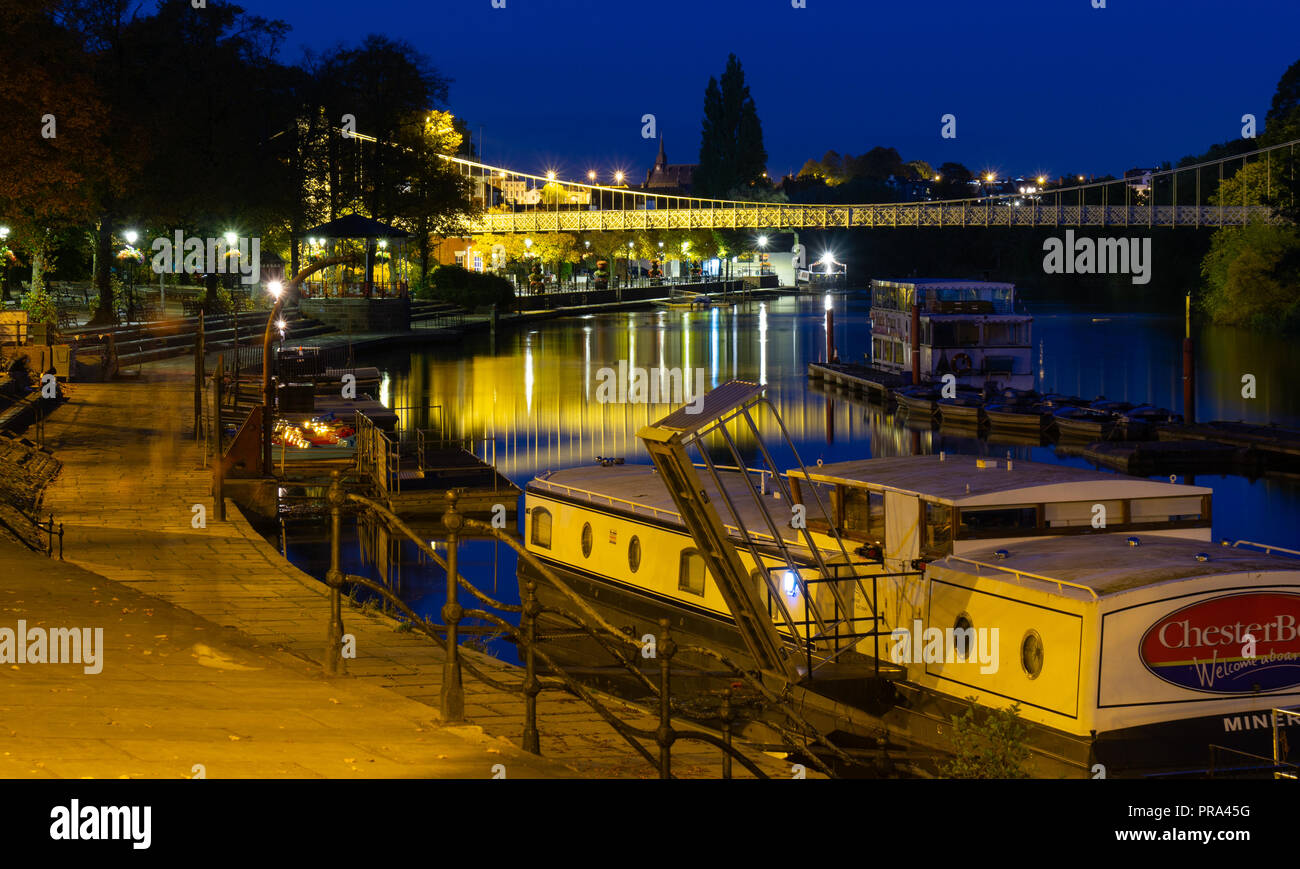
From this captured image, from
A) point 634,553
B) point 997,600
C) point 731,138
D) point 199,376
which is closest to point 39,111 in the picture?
point 199,376

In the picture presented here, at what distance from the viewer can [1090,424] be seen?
1988 inches

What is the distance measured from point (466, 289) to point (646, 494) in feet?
271

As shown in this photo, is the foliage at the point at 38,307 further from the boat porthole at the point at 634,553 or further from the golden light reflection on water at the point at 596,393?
the boat porthole at the point at 634,553

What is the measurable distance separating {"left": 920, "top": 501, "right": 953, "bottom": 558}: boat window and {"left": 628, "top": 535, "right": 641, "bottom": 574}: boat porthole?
218 inches

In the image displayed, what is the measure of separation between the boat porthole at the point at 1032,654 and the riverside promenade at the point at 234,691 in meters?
3.58

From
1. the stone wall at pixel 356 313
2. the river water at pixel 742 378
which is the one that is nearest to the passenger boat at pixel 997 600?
the river water at pixel 742 378

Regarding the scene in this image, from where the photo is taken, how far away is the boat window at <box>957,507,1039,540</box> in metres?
16.8

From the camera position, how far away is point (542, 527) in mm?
24188

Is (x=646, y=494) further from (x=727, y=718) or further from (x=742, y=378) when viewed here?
(x=742, y=378)

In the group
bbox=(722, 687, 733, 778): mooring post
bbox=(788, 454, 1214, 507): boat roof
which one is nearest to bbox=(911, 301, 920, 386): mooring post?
bbox=(788, 454, 1214, 507): boat roof

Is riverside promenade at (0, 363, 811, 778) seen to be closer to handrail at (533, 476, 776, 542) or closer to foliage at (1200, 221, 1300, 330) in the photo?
handrail at (533, 476, 776, 542)
